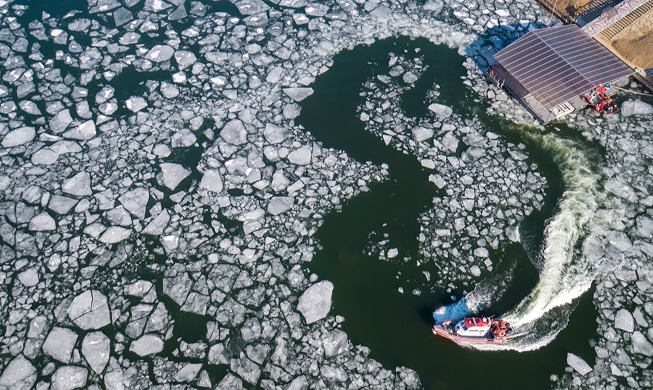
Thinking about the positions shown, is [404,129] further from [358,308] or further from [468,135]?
[358,308]

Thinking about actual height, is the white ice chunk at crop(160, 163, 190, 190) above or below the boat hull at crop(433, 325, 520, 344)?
below

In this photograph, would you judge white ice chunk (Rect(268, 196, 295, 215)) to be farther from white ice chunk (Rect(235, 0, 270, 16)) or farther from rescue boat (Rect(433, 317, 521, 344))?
white ice chunk (Rect(235, 0, 270, 16))

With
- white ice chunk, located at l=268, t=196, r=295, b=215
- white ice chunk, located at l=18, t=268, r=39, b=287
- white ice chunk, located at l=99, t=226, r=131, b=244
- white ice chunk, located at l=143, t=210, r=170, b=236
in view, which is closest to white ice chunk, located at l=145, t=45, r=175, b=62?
white ice chunk, located at l=143, t=210, r=170, b=236

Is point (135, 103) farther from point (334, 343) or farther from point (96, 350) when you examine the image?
point (334, 343)

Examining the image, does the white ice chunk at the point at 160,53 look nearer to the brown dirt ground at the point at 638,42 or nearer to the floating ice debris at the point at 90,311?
the floating ice debris at the point at 90,311

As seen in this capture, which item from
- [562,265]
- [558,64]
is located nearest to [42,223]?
[562,265]

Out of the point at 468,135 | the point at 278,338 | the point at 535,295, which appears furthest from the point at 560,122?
the point at 278,338
